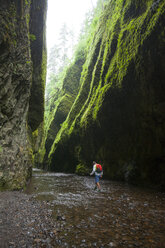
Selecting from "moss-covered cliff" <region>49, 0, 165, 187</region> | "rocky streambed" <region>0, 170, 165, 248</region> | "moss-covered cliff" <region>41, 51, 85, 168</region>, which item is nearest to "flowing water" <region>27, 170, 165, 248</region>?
"rocky streambed" <region>0, 170, 165, 248</region>

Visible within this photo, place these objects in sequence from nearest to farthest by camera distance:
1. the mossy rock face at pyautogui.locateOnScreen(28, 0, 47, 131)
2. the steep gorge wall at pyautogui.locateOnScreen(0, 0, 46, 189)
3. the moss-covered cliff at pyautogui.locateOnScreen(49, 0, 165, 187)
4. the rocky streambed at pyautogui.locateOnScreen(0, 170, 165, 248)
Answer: the rocky streambed at pyautogui.locateOnScreen(0, 170, 165, 248) < the steep gorge wall at pyautogui.locateOnScreen(0, 0, 46, 189) < the moss-covered cliff at pyautogui.locateOnScreen(49, 0, 165, 187) < the mossy rock face at pyautogui.locateOnScreen(28, 0, 47, 131)

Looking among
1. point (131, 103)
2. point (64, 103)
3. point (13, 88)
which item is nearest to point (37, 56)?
point (13, 88)

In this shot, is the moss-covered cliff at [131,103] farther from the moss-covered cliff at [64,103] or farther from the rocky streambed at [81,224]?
the moss-covered cliff at [64,103]

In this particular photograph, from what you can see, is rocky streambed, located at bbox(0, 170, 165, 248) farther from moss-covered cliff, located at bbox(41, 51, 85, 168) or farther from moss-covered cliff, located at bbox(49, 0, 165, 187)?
moss-covered cliff, located at bbox(41, 51, 85, 168)

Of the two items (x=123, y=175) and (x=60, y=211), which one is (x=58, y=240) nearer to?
(x=60, y=211)

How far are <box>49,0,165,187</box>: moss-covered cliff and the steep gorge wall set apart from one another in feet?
22.8

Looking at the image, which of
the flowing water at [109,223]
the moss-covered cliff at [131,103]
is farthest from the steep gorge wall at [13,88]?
the moss-covered cliff at [131,103]

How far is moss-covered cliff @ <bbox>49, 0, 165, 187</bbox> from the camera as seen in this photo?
9.65 metres

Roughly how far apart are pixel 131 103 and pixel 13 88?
26.0 feet

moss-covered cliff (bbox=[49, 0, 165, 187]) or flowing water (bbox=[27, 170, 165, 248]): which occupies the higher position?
moss-covered cliff (bbox=[49, 0, 165, 187])

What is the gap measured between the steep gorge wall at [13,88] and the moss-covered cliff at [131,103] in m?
6.94

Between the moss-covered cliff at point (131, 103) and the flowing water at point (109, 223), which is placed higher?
the moss-covered cliff at point (131, 103)

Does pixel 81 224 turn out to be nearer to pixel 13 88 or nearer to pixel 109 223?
pixel 109 223

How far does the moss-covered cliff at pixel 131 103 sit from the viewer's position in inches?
380
